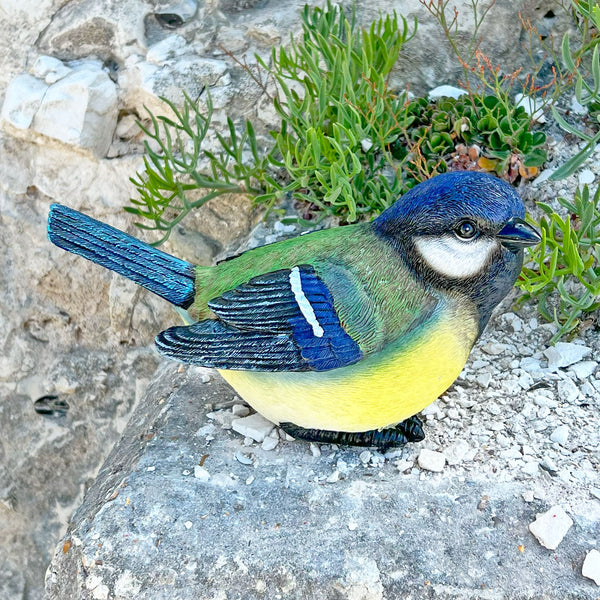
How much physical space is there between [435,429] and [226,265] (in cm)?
57

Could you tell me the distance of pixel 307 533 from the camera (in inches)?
61.7

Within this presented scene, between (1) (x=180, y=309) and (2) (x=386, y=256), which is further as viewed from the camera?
(1) (x=180, y=309)

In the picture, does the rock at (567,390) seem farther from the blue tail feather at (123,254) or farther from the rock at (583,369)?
the blue tail feather at (123,254)

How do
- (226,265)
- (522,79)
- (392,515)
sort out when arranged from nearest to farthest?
(392,515) < (226,265) < (522,79)

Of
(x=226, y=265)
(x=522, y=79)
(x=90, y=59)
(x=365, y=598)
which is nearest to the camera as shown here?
(x=365, y=598)

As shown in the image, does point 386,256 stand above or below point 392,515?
above

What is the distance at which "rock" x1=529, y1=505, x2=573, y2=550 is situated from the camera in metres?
1.50

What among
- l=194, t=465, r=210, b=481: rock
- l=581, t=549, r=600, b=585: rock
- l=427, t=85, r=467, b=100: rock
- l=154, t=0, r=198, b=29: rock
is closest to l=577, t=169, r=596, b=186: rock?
l=427, t=85, r=467, b=100: rock

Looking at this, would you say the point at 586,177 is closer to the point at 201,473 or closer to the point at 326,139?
the point at 326,139

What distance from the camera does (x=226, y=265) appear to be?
1.73 meters

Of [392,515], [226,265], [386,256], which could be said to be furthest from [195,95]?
[392,515]

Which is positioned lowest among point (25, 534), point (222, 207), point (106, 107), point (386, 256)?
point (25, 534)

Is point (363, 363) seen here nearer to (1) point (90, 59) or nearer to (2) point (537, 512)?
(2) point (537, 512)

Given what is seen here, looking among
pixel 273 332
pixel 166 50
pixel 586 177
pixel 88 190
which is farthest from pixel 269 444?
pixel 166 50
